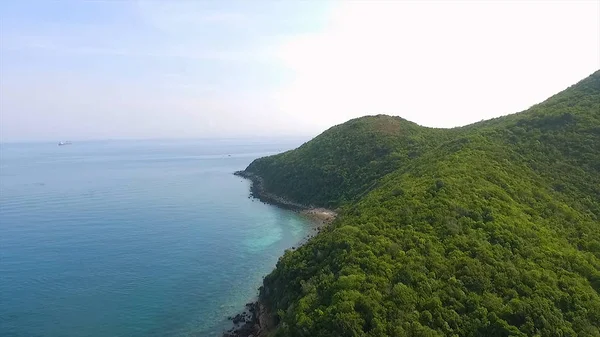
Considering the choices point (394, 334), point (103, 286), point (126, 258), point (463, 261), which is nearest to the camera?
point (394, 334)

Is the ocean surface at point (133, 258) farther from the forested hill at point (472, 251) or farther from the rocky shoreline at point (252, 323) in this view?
the forested hill at point (472, 251)

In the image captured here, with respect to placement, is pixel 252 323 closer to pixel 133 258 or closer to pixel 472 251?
pixel 472 251

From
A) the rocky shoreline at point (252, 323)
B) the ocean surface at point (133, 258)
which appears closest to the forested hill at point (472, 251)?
the rocky shoreline at point (252, 323)

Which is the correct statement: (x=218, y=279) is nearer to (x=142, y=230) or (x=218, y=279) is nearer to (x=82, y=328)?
(x=82, y=328)

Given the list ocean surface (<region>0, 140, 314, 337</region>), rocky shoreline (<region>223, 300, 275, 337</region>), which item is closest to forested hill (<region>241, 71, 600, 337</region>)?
rocky shoreline (<region>223, 300, 275, 337</region>)

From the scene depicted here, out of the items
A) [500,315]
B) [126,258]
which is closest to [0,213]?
[126,258]

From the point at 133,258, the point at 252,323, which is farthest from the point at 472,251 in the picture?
the point at 133,258
